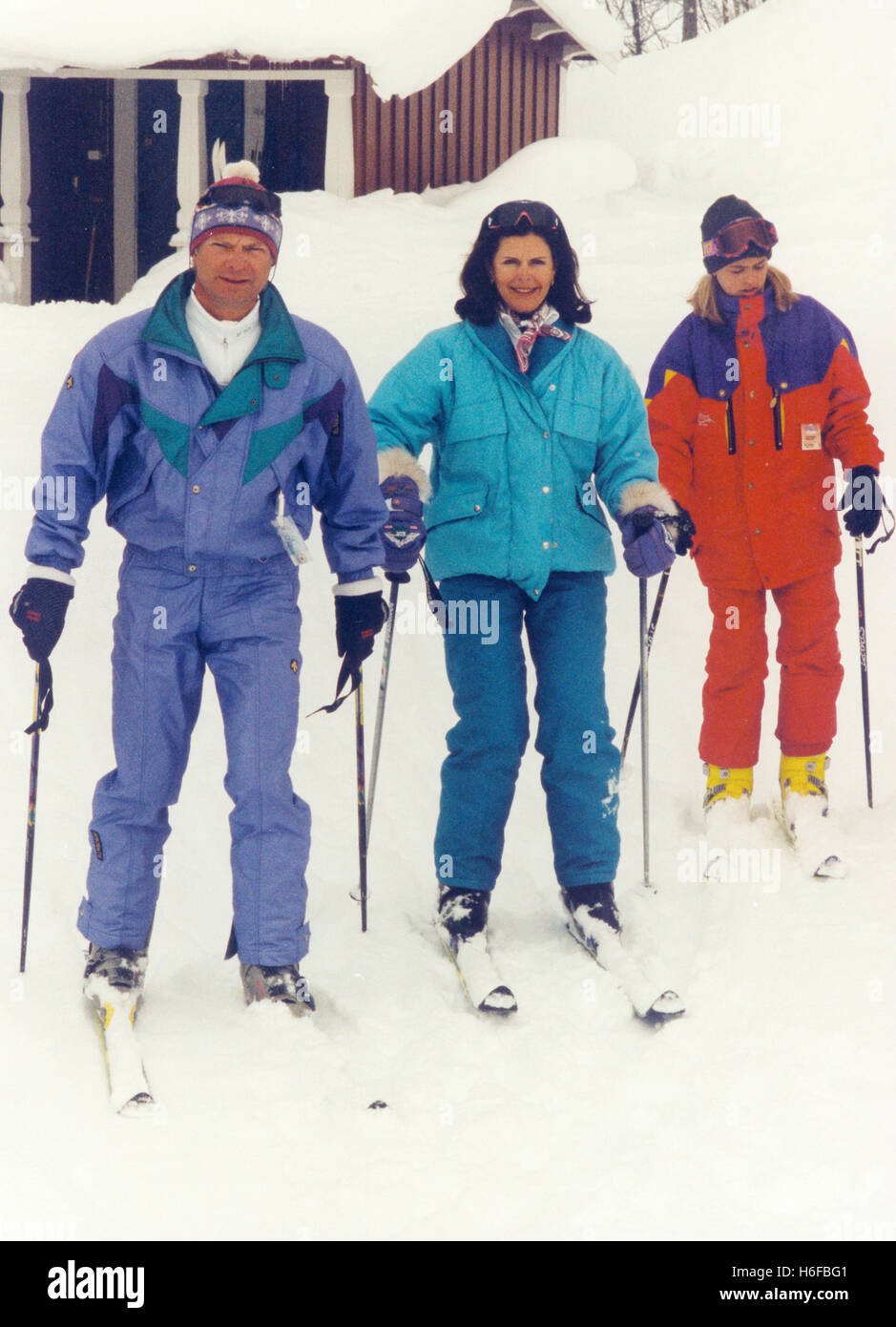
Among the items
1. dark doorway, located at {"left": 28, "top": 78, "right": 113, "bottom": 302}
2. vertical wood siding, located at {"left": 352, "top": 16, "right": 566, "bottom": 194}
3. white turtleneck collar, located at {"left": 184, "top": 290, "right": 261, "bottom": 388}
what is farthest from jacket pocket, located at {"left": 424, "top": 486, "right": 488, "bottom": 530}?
dark doorway, located at {"left": 28, "top": 78, "right": 113, "bottom": 302}

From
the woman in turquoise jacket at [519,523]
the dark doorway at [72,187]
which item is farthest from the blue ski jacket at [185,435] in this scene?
the dark doorway at [72,187]

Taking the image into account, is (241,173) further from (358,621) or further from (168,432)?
(358,621)

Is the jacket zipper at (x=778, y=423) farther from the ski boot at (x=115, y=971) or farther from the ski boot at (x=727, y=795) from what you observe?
the ski boot at (x=115, y=971)

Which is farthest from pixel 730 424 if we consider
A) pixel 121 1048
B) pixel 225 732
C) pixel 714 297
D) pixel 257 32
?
pixel 257 32

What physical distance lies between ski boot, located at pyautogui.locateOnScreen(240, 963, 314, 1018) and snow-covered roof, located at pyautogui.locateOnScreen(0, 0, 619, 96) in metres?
→ 7.59

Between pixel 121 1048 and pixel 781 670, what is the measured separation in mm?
2523

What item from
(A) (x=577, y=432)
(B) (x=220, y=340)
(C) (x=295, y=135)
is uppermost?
(C) (x=295, y=135)

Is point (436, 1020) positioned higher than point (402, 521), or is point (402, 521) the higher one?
point (402, 521)

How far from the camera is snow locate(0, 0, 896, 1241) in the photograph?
9.03 ft

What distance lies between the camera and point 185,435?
317cm

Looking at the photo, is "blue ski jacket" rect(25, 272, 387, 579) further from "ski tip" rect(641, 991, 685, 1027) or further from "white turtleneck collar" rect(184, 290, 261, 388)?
"ski tip" rect(641, 991, 685, 1027)

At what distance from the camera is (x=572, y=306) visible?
3803 mm

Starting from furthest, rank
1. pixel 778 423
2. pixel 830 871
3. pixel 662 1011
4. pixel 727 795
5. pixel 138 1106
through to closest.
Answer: pixel 727 795 → pixel 778 423 → pixel 830 871 → pixel 662 1011 → pixel 138 1106
